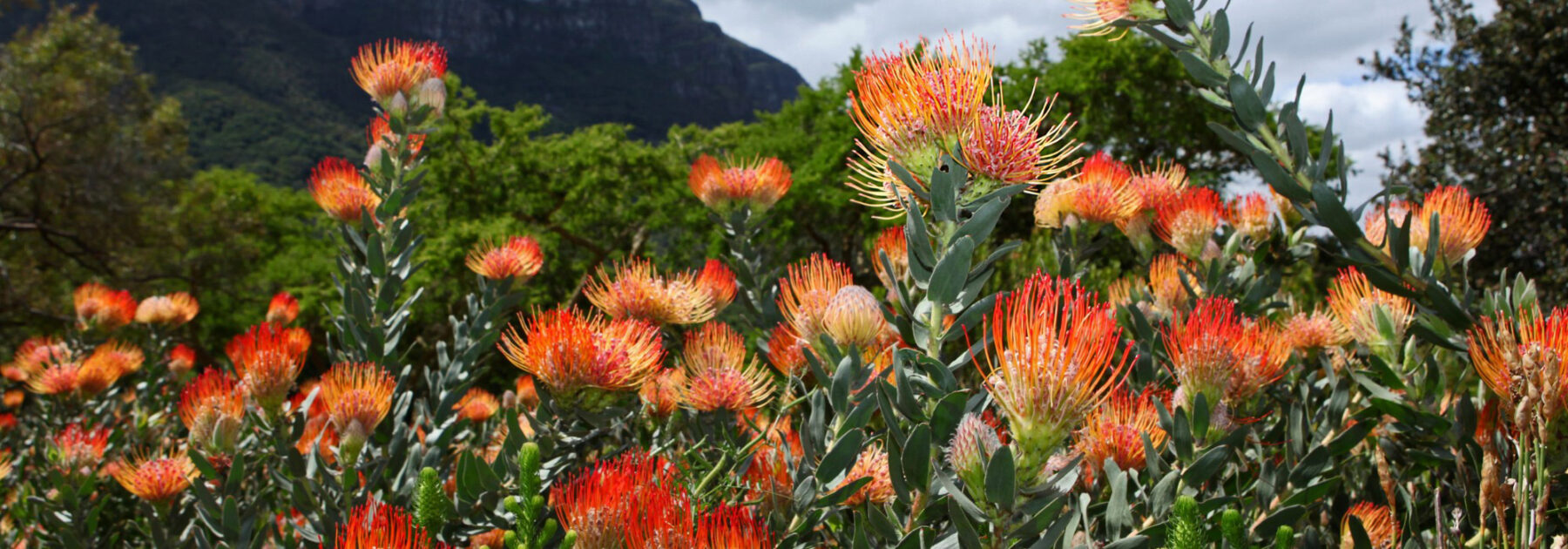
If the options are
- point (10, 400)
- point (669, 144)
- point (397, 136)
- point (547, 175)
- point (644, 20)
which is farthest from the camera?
point (644, 20)

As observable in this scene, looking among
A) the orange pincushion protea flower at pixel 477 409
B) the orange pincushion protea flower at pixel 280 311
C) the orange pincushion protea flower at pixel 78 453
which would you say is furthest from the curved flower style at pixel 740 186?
the orange pincushion protea flower at pixel 280 311

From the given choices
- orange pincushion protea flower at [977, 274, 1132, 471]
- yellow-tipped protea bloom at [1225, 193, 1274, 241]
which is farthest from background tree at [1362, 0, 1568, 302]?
orange pincushion protea flower at [977, 274, 1132, 471]

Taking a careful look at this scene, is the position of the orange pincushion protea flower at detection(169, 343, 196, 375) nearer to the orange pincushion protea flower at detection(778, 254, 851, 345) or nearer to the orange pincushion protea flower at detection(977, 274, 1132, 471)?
the orange pincushion protea flower at detection(778, 254, 851, 345)

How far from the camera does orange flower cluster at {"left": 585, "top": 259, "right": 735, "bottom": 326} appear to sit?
1.91 metres

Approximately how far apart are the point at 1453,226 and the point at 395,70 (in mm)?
2937

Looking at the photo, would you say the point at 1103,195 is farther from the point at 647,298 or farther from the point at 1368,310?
the point at 647,298

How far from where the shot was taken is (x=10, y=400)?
4.42 meters

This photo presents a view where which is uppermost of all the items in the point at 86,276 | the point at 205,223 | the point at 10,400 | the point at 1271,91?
the point at 1271,91

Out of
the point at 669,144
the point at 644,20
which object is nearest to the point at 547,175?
the point at 669,144

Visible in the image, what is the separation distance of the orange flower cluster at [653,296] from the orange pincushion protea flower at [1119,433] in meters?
1.05

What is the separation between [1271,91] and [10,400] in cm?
631

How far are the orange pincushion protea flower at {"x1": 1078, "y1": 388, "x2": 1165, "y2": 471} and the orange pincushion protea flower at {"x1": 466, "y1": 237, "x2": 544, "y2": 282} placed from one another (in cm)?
187

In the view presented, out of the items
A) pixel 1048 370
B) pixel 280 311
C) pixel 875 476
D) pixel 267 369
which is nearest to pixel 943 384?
pixel 1048 370

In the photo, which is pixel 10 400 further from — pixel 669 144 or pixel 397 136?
pixel 669 144
